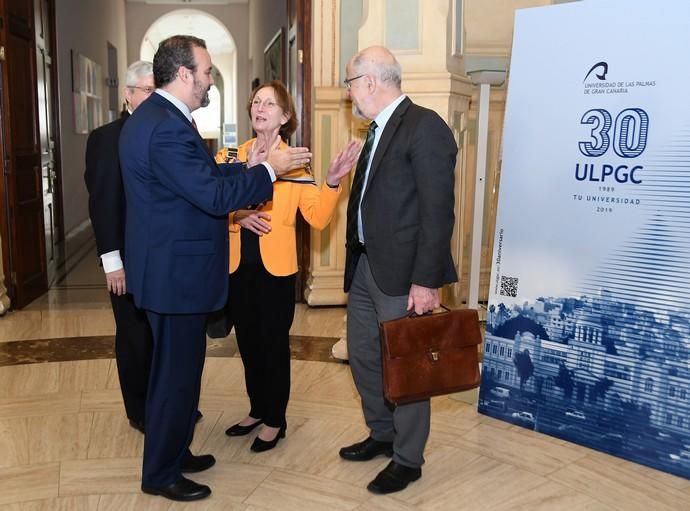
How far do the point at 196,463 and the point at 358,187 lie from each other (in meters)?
1.28

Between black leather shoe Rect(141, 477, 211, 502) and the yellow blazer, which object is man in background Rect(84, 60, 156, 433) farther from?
black leather shoe Rect(141, 477, 211, 502)

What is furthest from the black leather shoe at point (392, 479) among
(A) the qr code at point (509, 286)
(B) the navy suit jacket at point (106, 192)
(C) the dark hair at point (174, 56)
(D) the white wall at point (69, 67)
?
(D) the white wall at point (69, 67)

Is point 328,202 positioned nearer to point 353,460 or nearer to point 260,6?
point 353,460

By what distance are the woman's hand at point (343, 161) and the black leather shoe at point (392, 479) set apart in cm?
113

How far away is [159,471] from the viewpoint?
105 inches

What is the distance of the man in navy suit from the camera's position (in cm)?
236

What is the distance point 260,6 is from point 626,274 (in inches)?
436

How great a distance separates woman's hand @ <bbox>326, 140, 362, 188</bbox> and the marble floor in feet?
3.84

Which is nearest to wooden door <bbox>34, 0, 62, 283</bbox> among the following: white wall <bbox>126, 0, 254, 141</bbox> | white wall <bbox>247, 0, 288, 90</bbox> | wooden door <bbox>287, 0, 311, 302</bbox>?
wooden door <bbox>287, 0, 311, 302</bbox>

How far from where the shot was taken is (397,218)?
2.61m

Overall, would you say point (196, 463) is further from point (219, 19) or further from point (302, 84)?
point (219, 19)

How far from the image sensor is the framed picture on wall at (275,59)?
8668mm

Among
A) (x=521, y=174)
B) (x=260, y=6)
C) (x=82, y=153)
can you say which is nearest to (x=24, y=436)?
(x=521, y=174)

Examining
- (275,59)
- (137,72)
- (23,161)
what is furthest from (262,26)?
(137,72)
